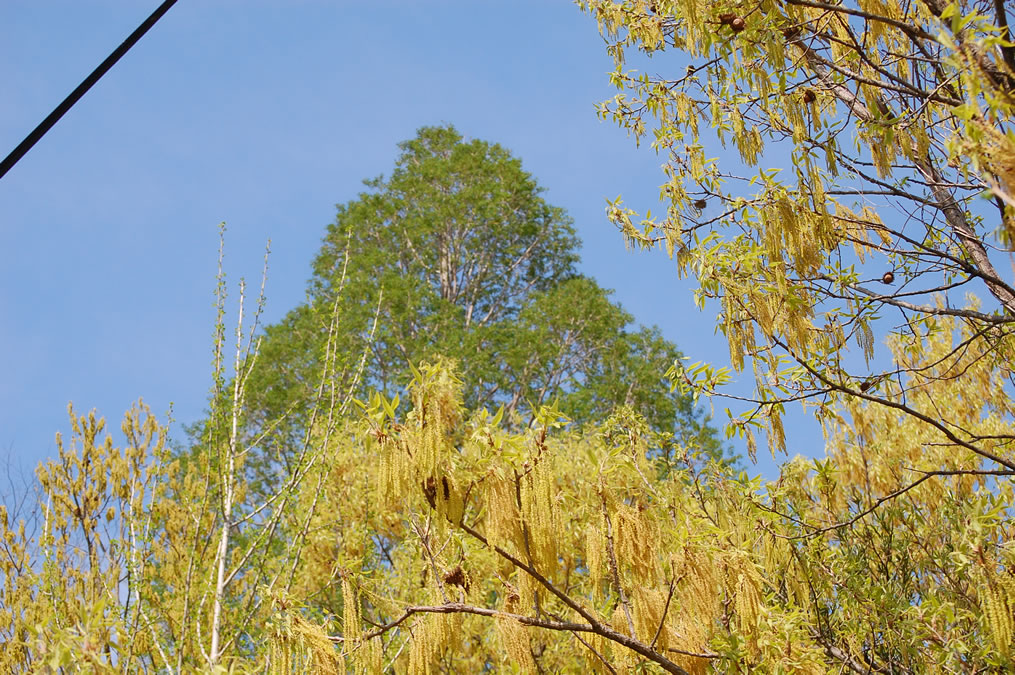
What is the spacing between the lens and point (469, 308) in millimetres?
13727

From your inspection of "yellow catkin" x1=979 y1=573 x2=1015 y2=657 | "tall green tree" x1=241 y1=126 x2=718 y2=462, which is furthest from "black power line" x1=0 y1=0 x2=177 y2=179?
"tall green tree" x1=241 y1=126 x2=718 y2=462

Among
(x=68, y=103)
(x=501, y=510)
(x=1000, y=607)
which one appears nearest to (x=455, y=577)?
(x=501, y=510)

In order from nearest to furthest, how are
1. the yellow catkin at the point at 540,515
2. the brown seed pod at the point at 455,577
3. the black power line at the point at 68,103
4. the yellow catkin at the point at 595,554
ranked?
1. the black power line at the point at 68,103
2. the yellow catkin at the point at 540,515
3. the yellow catkin at the point at 595,554
4. the brown seed pod at the point at 455,577

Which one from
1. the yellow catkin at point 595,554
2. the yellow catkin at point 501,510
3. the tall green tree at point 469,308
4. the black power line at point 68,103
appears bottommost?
the yellow catkin at point 595,554

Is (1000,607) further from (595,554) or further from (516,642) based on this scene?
(516,642)

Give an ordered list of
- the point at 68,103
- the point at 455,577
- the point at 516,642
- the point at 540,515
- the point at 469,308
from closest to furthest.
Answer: the point at 68,103 < the point at 540,515 < the point at 516,642 < the point at 455,577 < the point at 469,308

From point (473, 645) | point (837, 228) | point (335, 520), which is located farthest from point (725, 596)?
point (335, 520)

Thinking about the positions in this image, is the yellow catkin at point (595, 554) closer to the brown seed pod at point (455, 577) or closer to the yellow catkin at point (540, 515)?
the yellow catkin at point (540, 515)

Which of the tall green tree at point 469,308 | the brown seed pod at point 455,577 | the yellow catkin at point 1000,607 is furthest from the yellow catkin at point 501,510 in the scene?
the tall green tree at point 469,308

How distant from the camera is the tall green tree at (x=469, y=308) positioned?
467 inches

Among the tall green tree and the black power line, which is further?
the tall green tree

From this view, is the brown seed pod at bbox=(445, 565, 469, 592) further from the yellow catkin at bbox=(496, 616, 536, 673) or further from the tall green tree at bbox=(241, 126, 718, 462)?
the tall green tree at bbox=(241, 126, 718, 462)

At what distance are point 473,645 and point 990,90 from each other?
532 centimetres

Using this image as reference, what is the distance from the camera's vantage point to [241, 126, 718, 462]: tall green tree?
1186 centimetres
